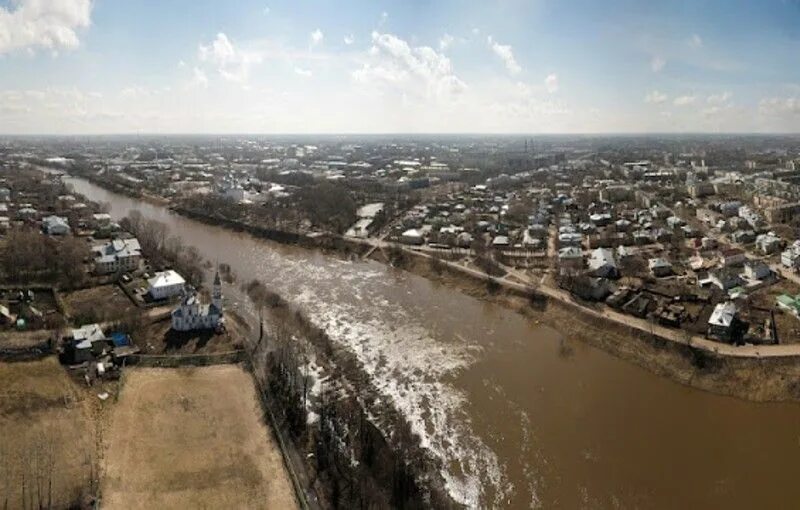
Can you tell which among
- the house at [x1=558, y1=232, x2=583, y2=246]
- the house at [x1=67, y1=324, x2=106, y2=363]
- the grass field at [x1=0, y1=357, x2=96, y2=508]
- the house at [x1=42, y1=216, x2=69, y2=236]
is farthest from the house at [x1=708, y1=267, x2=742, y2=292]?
the house at [x1=42, y1=216, x2=69, y2=236]

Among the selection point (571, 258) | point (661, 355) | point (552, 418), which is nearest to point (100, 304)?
point (552, 418)

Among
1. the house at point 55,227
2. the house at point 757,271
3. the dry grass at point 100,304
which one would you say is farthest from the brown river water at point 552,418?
the house at point 55,227

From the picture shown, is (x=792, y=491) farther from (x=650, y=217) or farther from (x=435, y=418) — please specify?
(x=650, y=217)

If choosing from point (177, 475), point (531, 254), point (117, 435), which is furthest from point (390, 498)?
point (531, 254)

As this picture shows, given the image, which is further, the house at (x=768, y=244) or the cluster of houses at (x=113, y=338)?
the house at (x=768, y=244)

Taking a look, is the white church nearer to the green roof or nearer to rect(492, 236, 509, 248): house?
rect(492, 236, 509, 248): house

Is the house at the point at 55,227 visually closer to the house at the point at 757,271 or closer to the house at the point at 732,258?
the house at the point at 732,258
